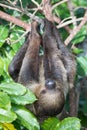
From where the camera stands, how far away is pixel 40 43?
83.7 inches

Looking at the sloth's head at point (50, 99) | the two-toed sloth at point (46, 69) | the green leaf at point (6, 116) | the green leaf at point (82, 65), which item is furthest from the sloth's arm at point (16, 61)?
the green leaf at point (6, 116)

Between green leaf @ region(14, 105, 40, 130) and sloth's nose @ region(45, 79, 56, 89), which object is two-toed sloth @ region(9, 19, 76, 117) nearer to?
sloth's nose @ region(45, 79, 56, 89)

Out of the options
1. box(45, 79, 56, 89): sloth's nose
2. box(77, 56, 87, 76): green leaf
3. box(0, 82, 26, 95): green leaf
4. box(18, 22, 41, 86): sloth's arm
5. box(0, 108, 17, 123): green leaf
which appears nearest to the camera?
box(0, 108, 17, 123): green leaf

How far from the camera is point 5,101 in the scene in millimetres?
1604

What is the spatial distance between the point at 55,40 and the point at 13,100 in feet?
1.49

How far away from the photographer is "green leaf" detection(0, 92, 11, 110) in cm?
159

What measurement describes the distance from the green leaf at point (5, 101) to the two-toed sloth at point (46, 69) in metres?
0.35

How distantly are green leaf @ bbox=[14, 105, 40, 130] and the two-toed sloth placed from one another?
239mm

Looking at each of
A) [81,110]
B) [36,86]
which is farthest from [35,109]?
[81,110]

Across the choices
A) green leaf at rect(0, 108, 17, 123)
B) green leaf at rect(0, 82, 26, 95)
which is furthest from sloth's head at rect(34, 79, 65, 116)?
green leaf at rect(0, 108, 17, 123)

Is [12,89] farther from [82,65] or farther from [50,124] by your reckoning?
Answer: [82,65]

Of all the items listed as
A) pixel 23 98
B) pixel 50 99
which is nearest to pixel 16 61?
pixel 50 99

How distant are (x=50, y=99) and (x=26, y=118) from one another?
0.28 metres

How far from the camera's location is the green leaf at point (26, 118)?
5.59 feet
